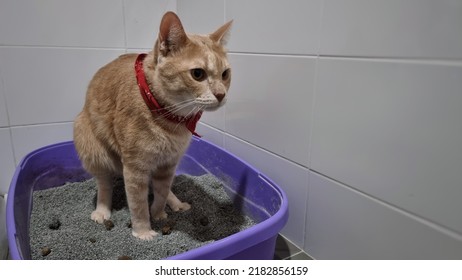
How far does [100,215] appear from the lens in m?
1.07

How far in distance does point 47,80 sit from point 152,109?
824mm

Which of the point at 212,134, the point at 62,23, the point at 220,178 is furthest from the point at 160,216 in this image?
the point at 62,23

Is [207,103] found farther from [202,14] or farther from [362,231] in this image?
[202,14]

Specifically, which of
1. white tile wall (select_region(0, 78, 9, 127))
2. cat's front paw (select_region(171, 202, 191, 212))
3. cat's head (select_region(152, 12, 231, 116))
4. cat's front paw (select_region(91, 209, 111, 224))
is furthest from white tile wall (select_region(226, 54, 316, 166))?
white tile wall (select_region(0, 78, 9, 127))

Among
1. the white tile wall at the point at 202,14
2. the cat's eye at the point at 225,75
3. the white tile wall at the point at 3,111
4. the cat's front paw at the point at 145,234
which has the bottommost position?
the cat's front paw at the point at 145,234

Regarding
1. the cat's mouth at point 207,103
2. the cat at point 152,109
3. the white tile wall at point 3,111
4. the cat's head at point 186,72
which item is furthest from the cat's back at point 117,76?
the white tile wall at point 3,111

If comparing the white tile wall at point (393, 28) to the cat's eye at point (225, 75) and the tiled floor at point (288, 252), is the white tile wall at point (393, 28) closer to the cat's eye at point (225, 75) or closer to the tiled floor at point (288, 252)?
the cat's eye at point (225, 75)

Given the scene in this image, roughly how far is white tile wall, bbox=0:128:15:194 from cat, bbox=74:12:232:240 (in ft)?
1.73

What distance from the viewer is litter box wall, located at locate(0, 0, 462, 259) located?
2.11 feet

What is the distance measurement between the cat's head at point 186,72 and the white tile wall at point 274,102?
257mm

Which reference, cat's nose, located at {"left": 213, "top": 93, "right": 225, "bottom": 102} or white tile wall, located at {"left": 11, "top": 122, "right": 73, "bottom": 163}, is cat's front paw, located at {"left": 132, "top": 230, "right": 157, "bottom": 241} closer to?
cat's nose, located at {"left": 213, "top": 93, "right": 225, "bottom": 102}

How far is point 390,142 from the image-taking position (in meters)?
0.73

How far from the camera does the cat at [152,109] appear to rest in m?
0.79
